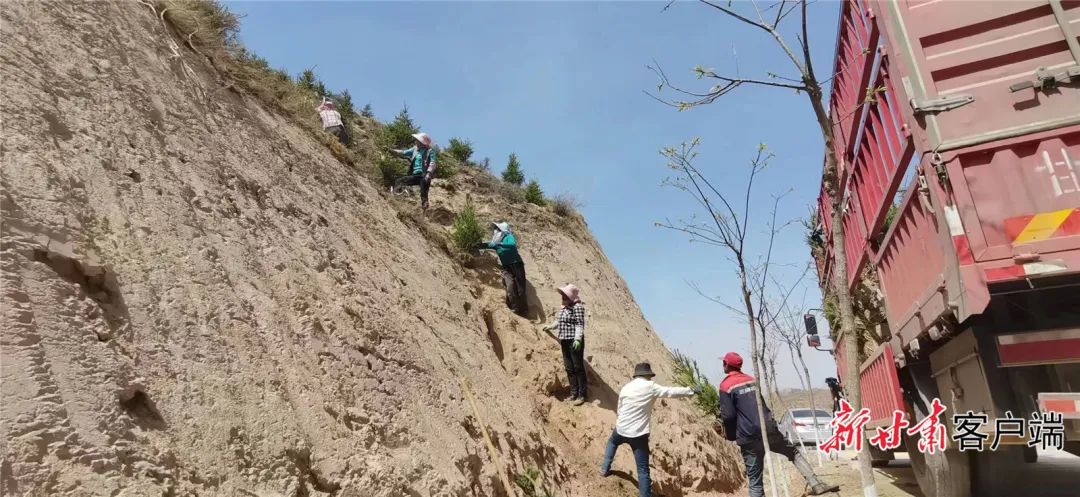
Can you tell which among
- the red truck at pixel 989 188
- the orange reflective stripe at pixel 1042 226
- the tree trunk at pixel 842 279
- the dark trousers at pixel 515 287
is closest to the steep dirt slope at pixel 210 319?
the dark trousers at pixel 515 287

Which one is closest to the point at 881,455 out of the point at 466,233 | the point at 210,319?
the point at 466,233

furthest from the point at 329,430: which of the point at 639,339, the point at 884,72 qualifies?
the point at 639,339

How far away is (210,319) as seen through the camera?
388cm

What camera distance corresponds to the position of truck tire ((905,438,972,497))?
494 centimetres

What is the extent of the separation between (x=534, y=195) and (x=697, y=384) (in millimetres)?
5857

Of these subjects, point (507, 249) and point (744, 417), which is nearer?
point (744, 417)

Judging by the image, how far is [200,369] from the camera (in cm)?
355

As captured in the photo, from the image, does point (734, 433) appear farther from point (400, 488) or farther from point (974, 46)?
point (974, 46)

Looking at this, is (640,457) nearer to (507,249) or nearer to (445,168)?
(507,249)

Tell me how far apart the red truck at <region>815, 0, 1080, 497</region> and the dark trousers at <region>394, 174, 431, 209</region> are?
7478 mm

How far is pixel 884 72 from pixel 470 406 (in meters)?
4.49

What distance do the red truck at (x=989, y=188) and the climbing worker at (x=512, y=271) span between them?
18.3 ft

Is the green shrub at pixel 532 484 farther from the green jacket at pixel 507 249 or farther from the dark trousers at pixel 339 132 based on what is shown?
the dark trousers at pixel 339 132

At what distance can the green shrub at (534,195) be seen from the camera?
13.9 metres
